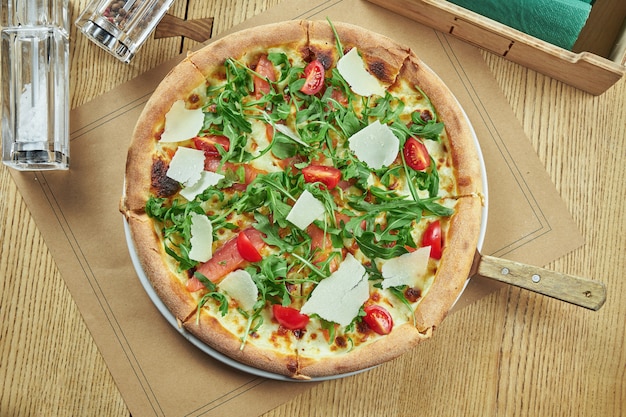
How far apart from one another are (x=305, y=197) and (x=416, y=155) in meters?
0.44

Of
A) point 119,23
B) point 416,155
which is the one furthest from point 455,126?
point 119,23

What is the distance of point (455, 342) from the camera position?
8.73 feet

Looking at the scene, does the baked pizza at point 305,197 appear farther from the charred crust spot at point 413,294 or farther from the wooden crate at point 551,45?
the wooden crate at point 551,45

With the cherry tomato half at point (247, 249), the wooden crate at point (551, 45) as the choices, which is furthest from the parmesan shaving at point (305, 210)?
the wooden crate at point (551, 45)

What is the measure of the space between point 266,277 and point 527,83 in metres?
1.36

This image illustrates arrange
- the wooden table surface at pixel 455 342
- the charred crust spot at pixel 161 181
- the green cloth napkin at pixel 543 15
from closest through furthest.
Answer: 1. the charred crust spot at pixel 161 181
2. the green cloth napkin at pixel 543 15
3. the wooden table surface at pixel 455 342

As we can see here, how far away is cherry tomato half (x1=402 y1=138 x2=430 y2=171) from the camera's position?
7.93 ft

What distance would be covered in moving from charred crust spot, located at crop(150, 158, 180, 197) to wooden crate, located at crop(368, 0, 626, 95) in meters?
1.12

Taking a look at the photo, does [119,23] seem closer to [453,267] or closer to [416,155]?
[416,155]

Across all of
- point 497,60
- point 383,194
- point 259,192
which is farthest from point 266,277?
point 497,60

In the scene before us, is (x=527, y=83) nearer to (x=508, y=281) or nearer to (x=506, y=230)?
(x=506, y=230)

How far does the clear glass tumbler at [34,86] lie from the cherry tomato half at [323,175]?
98 cm

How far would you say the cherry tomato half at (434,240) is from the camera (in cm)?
239

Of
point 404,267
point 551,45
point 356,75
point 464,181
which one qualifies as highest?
point 551,45
